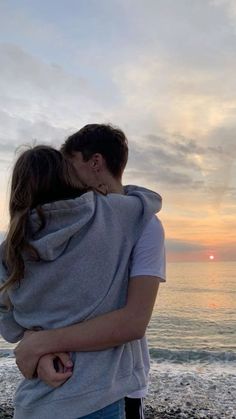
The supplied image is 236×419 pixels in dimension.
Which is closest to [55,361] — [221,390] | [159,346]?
[221,390]

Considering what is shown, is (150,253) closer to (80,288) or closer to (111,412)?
(80,288)

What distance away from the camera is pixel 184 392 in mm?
7805

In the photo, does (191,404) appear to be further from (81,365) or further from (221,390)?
(81,365)

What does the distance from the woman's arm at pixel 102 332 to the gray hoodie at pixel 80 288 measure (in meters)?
0.04

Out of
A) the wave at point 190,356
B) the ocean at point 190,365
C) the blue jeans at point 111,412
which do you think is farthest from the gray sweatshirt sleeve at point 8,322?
the wave at point 190,356

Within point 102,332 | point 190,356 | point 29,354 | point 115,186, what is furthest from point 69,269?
point 190,356

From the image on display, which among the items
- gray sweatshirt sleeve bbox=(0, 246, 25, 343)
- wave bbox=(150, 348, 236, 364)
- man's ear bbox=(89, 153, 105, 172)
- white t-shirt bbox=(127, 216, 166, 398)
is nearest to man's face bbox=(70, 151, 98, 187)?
man's ear bbox=(89, 153, 105, 172)

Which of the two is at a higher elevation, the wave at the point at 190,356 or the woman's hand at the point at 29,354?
the woman's hand at the point at 29,354

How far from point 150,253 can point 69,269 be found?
0.33 m

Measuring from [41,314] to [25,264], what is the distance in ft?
0.69

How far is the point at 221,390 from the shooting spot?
8.06 m

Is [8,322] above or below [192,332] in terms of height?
above

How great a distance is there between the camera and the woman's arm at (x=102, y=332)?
1764 millimetres

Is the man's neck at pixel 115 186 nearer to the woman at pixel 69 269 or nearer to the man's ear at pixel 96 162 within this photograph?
the man's ear at pixel 96 162
